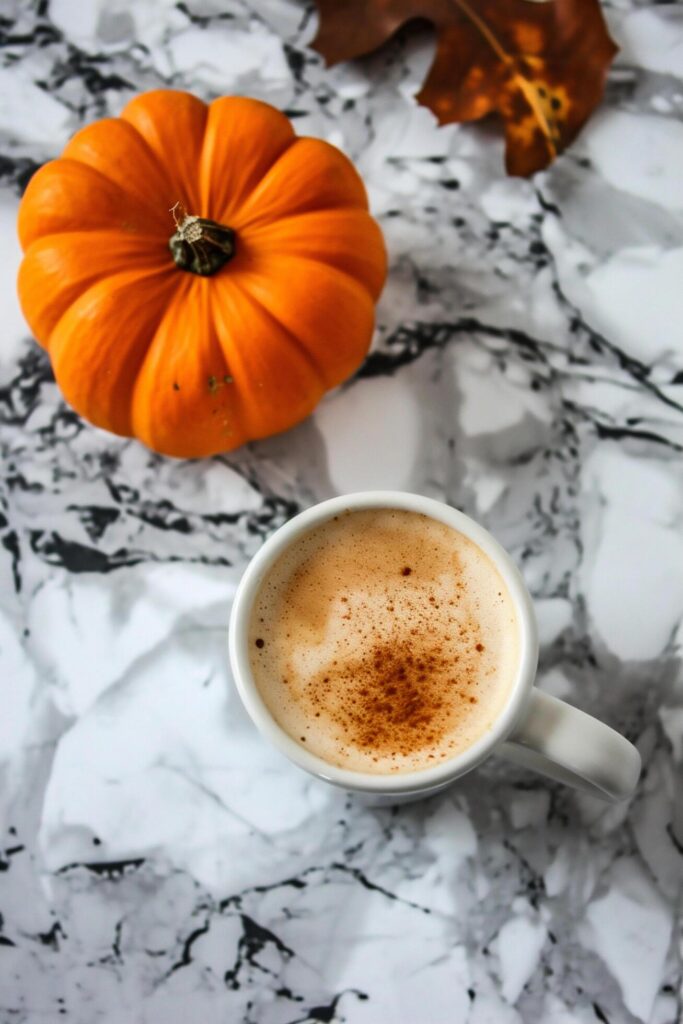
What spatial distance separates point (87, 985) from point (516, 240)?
67 centimetres

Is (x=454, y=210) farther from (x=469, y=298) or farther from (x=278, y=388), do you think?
(x=278, y=388)

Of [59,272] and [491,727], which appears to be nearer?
[491,727]

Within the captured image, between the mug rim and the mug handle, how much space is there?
20 millimetres

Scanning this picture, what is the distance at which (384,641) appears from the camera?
2.12 ft

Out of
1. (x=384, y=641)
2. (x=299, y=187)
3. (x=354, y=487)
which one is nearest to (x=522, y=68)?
(x=299, y=187)

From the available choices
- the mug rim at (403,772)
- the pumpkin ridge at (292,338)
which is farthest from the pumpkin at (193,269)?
the mug rim at (403,772)

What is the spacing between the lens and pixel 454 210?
0.86 metres

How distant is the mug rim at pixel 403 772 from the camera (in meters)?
0.60

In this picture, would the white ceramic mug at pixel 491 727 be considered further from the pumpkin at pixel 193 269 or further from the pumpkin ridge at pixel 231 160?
the pumpkin ridge at pixel 231 160

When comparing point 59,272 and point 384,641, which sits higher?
point 59,272

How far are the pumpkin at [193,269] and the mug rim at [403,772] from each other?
13 cm

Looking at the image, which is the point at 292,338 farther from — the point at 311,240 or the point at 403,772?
the point at 403,772

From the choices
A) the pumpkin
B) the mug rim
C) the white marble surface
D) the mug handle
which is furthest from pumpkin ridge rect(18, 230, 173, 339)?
the mug handle

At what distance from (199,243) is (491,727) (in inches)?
14.7
